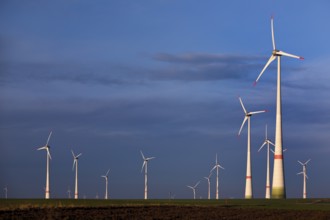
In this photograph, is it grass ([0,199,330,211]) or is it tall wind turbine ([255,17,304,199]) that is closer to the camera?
grass ([0,199,330,211])

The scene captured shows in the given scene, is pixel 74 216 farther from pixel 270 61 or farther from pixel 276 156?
pixel 270 61

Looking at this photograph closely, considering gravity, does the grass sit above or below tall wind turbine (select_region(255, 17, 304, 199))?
below

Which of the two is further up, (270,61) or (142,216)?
(270,61)

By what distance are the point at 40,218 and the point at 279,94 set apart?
197 feet

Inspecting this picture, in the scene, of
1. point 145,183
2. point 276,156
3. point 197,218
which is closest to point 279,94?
point 276,156

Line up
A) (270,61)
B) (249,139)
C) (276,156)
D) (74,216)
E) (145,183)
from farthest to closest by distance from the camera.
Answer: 1. (145,183)
2. (249,139)
3. (270,61)
4. (276,156)
5. (74,216)

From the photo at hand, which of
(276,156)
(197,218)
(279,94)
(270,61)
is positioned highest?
(270,61)

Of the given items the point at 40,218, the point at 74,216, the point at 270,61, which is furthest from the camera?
the point at 270,61

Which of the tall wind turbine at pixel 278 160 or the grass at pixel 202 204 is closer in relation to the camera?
the grass at pixel 202 204

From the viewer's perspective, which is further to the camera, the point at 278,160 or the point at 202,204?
the point at 278,160

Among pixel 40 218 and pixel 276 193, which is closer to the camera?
pixel 40 218

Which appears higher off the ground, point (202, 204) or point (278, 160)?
point (278, 160)

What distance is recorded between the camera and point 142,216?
6544cm

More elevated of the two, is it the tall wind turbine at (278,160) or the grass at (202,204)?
the tall wind turbine at (278,160)
